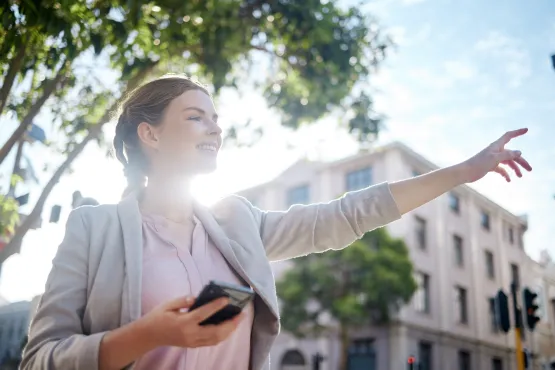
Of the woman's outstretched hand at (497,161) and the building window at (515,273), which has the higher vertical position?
the building window at (515,273)

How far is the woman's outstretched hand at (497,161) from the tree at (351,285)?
19584 millimetres

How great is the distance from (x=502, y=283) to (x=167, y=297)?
118 ft

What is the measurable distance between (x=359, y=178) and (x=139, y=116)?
26.9 metres

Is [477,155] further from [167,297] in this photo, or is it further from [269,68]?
[269,68]

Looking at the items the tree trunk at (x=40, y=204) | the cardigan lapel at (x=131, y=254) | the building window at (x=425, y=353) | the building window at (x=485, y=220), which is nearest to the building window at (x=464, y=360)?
the building window at (x=425, y=353)

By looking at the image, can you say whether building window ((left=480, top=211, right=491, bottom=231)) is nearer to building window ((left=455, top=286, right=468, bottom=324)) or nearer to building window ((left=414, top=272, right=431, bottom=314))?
building window ((left=455, top=286, right=468, bottom=324))

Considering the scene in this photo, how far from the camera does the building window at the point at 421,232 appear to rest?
27.6 m

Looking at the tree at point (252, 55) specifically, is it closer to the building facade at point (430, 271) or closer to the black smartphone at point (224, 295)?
the black smartphone at point (224, 295)

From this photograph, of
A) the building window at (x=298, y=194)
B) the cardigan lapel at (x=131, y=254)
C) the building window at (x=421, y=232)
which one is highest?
the building window at (x=298, y=194)

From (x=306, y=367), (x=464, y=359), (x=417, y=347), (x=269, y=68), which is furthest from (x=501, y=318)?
(x=464, y=359)

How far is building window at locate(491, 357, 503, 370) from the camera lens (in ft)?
101

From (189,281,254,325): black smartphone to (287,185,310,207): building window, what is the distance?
1138 inches

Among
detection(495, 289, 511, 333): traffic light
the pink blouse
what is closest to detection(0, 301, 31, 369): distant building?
the pink blouse

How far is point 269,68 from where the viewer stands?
9586mm
